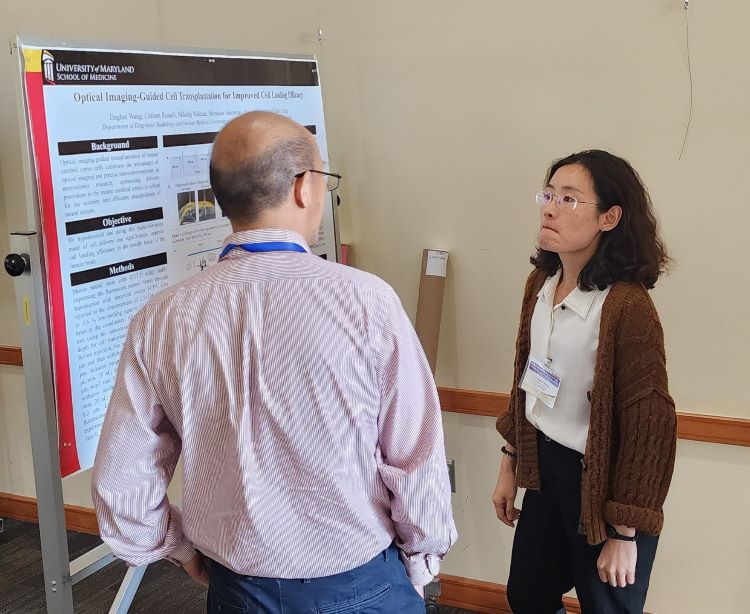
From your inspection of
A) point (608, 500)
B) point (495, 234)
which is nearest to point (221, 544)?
point (608, 500)

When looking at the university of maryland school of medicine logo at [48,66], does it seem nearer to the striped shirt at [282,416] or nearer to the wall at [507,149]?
the striped shirt at [282,416]

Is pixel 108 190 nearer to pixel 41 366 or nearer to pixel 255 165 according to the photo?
pixel 41 366

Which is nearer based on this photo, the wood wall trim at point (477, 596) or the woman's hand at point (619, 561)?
the woman's hand at point (619, 561)

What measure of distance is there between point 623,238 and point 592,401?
356 millimetres

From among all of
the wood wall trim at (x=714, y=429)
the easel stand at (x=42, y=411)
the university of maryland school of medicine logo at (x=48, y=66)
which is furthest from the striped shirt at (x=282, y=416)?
the wood wall trim at (x=714, y=429)

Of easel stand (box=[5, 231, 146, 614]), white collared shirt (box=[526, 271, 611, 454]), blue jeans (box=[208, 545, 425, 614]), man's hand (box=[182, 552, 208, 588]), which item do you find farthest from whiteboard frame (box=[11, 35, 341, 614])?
white collared shirt (box=[526, 271, 611, 454])

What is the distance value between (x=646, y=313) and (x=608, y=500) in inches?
15.8

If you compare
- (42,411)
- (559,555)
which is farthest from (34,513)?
(559,555)

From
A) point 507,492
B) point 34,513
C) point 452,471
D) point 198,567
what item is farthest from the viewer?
point 34,513

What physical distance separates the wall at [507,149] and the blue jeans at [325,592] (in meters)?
1.40

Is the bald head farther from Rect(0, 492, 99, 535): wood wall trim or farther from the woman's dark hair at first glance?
Rect(0, 492, 99, 535): wood wall trim

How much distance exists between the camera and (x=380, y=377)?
48.0 inches

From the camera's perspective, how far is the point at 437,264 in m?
2.62

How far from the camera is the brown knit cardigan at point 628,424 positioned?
1613mm
